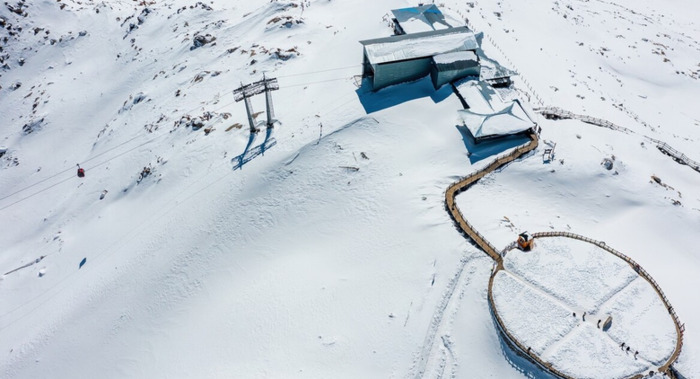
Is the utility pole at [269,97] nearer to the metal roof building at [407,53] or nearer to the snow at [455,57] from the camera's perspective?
the metal roof building at [407,53]

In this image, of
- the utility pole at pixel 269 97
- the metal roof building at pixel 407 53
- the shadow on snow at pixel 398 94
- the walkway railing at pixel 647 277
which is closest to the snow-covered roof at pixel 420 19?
the metal roof building at pixel 407 53

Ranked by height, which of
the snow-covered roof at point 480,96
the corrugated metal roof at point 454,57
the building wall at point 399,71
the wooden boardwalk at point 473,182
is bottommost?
the wooden boardwalk at point 473,182

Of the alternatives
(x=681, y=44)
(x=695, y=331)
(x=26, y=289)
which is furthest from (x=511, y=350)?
(x=681, y=44)

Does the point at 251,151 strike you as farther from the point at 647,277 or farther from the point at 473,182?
the point at 647,277

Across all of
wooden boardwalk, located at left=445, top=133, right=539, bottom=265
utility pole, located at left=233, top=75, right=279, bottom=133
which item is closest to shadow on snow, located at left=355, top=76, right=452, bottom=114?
utility pole, located at left=233, top=75, right=279, bottom=133

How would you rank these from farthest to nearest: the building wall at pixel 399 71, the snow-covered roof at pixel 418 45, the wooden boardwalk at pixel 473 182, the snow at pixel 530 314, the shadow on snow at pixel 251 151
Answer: the snow-covered roof at pixel 418 45 < the building wall at pixel 399 71 < the shadow on snow at pixel 251 151 < the wooden boardwalk at pixel 473 182 < the snow at pixel 530 314

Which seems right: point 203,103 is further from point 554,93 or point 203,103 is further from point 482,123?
point 554,93

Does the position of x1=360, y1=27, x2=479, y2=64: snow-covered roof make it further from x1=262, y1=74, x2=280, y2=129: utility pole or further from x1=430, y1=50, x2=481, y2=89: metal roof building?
x1=262, y1=74, x2=280, y2=129: utility pole
